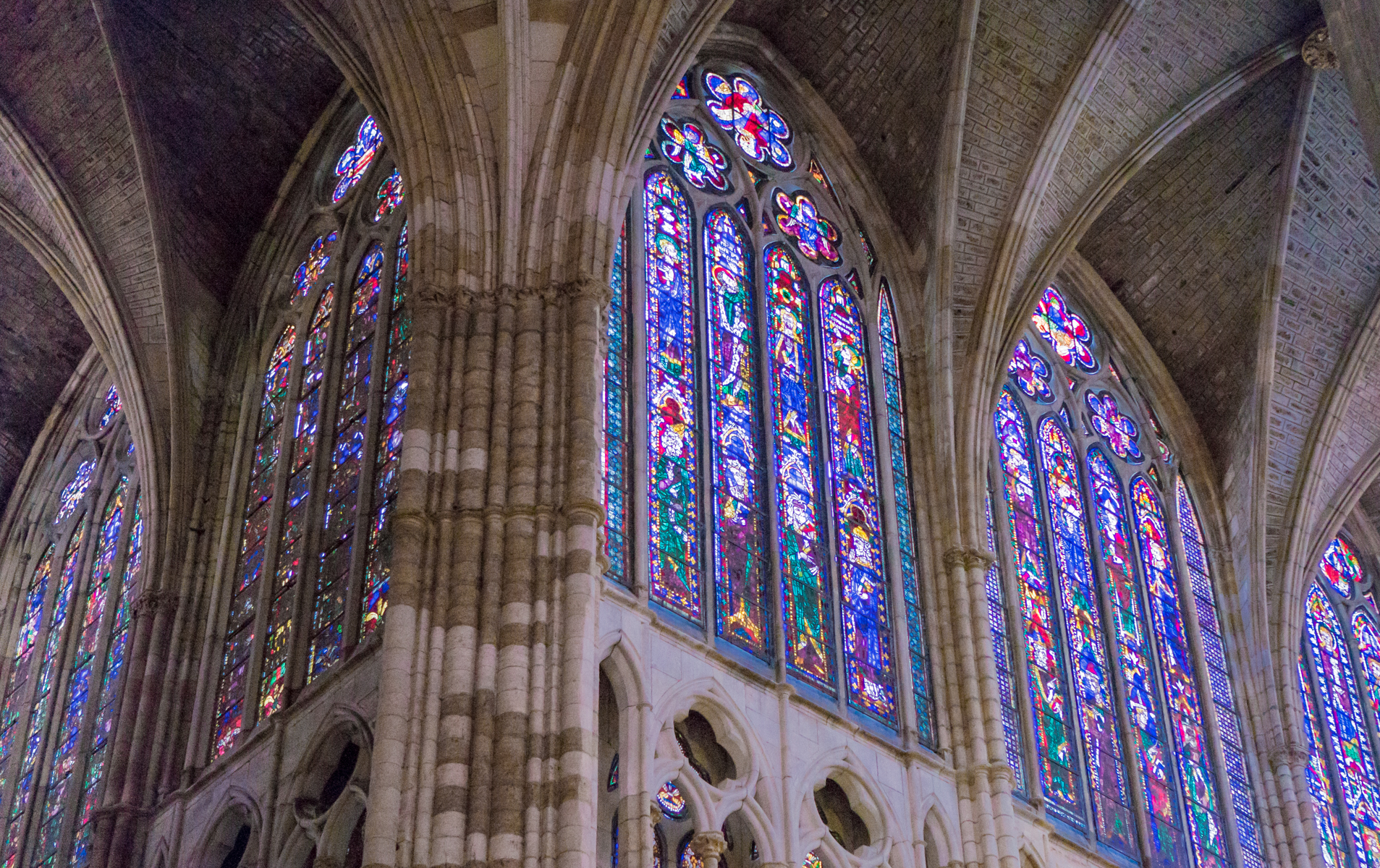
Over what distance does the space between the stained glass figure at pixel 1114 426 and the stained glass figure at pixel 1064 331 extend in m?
0.36

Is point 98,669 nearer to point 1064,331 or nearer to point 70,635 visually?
point 70,635

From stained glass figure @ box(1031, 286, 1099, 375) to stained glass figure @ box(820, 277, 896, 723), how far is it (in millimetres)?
3435

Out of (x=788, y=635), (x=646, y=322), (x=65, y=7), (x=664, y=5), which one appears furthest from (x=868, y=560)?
(x=65, y=7)

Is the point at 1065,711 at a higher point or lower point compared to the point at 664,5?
lower

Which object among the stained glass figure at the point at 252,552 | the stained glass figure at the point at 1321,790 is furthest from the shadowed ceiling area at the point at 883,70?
the stained glass figure at the point at 1321,790

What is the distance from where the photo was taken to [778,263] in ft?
66.8

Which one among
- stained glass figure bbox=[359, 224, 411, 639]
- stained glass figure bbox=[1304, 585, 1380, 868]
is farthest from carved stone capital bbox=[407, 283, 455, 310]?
stained glass figure bbox=[1304, 585, 1380, 868]

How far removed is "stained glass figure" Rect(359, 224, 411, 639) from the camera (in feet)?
54.4

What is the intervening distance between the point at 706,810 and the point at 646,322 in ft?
15.8

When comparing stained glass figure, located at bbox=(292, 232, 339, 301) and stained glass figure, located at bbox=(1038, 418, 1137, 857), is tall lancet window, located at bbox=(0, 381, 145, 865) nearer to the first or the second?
stained glass figure, located at bbox=(292, 232, 339, 301)

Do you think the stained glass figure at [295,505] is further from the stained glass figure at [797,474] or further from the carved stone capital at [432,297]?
the stained glass figure at [797,474]

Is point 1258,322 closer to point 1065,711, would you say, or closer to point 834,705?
point 1065,711

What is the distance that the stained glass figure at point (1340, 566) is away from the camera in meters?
25.7

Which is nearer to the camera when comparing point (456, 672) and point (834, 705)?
point (456, 672)
